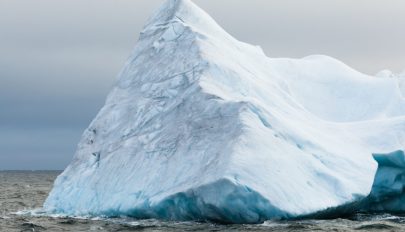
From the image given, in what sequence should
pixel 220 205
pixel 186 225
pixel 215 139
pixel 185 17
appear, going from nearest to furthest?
1. pixel 220 205
2. pixel 186 225
3. pixel 215 139
4. pixel 185 17

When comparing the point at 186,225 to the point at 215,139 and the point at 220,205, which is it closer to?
the point at 220,205

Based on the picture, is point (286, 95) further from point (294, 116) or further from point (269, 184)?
point (269, 184)

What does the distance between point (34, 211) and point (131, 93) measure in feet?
12.6

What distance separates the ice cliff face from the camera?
1378cm

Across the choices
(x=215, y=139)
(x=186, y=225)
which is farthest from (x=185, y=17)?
(x=186, y=225)

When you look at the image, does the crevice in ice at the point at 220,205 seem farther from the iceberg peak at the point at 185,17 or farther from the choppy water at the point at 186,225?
the iceberg peak at the point at 185,17

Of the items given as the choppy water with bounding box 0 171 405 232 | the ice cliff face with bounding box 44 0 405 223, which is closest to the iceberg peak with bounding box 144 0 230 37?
the ice cliff face with bounding box 44 0 405 223

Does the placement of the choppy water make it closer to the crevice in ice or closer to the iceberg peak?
the crevice in ice

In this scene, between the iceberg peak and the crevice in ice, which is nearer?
the crevice in ice

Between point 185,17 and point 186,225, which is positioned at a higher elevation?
point 185,17

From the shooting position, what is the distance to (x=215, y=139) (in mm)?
14859

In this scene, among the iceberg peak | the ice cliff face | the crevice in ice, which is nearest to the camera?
the crevice in ice

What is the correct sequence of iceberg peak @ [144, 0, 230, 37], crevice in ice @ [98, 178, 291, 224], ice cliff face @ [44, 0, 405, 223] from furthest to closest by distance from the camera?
1. iceberg peak @ [144, 0, 230, 37]
2. ice cliff face @ [44, 0, 405, 223]
3. crevice in ice @ [98, 178, 291, 224]

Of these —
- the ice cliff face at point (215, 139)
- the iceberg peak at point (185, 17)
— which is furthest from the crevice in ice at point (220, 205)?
the iceberg peak at point (185, 17)
